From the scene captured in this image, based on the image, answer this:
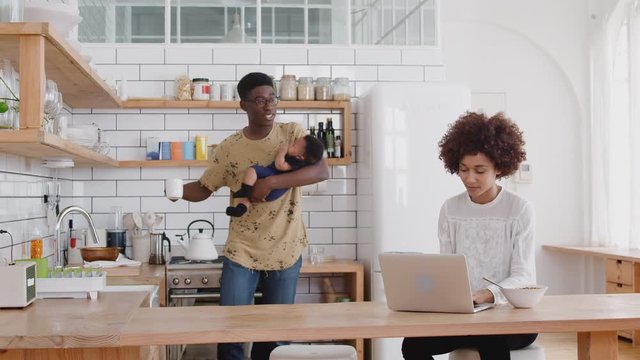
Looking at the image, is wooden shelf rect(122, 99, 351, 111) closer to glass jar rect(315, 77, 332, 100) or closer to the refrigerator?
glass jar rect(315, 77, 332, 100)

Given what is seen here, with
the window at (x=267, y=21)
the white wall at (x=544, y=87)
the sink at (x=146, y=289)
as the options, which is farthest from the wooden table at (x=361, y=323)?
the white wall at (x=544, y=87)

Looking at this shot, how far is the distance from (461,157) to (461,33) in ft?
12.2

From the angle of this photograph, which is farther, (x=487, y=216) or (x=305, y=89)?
(x=305, y=89)

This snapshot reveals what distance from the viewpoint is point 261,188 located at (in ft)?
10.0

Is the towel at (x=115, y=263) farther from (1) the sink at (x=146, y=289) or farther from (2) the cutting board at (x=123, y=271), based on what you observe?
(1) the sink at (x=146, y=289)

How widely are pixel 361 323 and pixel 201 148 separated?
9.07 ft

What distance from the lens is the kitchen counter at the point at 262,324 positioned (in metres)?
2.23

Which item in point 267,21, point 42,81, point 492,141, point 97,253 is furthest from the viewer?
point 267,21

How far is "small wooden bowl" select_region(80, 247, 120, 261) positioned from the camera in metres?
4.26

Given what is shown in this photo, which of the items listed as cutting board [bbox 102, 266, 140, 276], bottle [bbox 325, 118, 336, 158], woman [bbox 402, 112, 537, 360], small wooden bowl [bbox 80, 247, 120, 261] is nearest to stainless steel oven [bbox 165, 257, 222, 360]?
cutting board [bbox 102, 266, 140, 276]

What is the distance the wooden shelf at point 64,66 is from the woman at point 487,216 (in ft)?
4.93

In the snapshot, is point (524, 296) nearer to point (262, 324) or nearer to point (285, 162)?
point (262, 324)

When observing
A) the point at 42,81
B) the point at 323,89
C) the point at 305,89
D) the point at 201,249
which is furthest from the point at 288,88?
the point at 42,81

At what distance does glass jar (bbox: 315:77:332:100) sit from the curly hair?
79.4 inches
